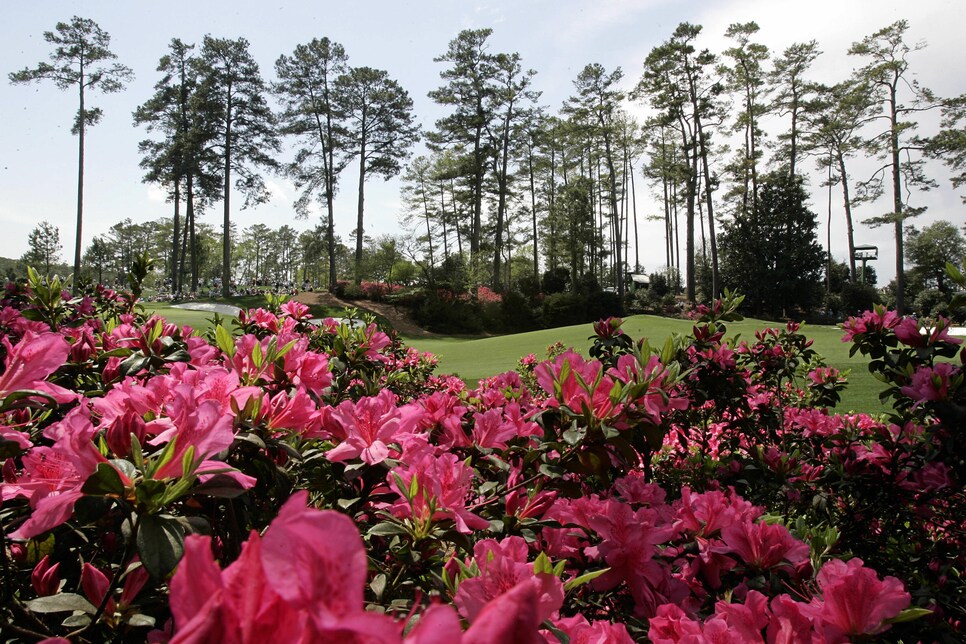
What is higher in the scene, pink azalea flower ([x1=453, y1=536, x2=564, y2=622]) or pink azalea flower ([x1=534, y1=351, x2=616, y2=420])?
pink azalea flower ([x1=534, y1=351, x2=616, y2=420])

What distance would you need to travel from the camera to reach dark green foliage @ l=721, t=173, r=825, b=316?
2559 centimetres

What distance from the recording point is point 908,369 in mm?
1878

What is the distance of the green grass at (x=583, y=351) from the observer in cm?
675

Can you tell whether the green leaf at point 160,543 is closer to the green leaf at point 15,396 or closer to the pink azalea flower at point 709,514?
the green leaf at point 15,396

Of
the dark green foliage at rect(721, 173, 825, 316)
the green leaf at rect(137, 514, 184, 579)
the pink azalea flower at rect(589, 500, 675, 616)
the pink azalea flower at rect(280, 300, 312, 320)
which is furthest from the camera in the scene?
the dark green foliage at rect(721, 173, 825, 316)

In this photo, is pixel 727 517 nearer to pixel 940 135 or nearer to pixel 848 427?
pixel 848 427

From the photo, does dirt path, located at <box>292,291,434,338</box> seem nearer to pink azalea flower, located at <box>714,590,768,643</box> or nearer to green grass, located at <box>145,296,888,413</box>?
green grass, located at <box>145,296,888,413</box>

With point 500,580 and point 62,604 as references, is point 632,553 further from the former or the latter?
point 62,604

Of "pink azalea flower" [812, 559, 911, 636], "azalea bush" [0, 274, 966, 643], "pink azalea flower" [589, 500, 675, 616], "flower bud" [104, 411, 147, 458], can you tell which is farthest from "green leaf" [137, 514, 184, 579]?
"pink azalea flower" [812, 559, 911, 636]

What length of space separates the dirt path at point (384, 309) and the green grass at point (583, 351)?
87.8 inches

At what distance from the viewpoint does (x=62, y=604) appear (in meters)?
0.71

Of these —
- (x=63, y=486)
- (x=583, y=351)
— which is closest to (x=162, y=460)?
(x=63, y=486)

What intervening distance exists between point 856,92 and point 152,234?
204 ft

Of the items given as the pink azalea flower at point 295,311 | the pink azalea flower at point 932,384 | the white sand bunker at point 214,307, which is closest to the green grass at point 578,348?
the white sand bunker at point 214,307
